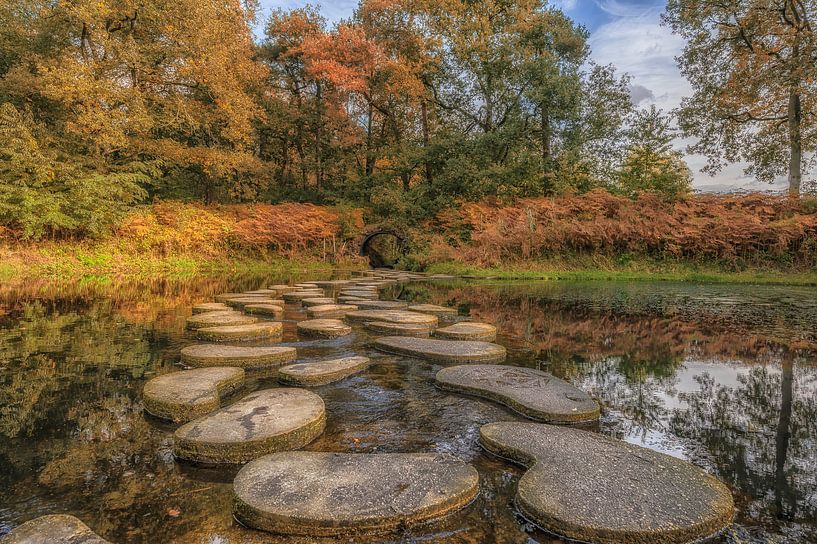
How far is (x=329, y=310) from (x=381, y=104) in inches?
608

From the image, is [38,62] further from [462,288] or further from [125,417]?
[125,417]

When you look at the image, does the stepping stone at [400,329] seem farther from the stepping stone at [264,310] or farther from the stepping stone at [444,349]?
the stepping stone at [264,310]

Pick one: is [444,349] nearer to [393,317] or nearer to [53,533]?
[393,317]

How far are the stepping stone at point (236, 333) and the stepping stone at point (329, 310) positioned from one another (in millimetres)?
1018

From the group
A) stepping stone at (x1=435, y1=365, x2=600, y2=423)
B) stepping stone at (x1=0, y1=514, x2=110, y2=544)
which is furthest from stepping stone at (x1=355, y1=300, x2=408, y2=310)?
stepping stone at (x1=0, y1=514, x2=110, y2=544)

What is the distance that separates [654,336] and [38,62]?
16.4 meters

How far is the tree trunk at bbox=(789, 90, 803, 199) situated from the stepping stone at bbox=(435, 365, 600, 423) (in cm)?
1539

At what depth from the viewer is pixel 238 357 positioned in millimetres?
3051

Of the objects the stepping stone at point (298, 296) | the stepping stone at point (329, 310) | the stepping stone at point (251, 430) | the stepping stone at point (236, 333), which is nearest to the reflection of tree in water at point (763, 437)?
the stepping stone at point (251, 430)

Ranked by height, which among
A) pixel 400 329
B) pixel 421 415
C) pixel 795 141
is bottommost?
pixel 421 415

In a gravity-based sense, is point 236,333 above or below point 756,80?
below

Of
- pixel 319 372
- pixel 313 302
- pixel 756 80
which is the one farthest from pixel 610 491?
pixel 756 80

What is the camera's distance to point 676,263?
37.9ft

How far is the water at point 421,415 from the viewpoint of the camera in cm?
138
